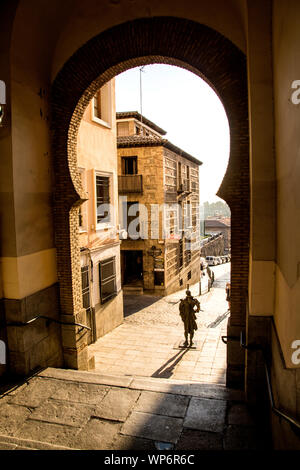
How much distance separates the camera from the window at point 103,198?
12599mm

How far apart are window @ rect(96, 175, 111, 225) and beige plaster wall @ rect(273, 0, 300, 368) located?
28.0 feet

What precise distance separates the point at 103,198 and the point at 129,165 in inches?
335

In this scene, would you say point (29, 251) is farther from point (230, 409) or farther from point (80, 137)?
point (80, 137)

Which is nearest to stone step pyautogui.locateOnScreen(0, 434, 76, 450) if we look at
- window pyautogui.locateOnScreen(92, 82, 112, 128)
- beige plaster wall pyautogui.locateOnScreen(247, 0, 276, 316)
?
beige plaster wall pyautogui.locateOnScreen(247, 0, 276, 316)

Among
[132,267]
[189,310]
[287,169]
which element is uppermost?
[287,169]

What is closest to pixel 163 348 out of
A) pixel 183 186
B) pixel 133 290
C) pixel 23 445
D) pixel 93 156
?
pixel 23 445

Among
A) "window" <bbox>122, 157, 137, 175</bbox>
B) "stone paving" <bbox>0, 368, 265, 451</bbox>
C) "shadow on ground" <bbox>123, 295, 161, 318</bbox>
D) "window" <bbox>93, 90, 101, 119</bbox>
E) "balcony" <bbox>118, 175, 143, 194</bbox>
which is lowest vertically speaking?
"shadow on ground" <bbox>123, 295, 161, 318</bbox>

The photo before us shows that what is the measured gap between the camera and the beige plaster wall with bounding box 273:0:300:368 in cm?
331

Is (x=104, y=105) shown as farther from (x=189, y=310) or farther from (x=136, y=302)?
(x=136, y=302)

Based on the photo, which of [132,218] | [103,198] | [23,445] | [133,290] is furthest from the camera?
[132,218]

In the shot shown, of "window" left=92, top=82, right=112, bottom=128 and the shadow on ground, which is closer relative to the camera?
"window" left=92, top=82, right=112, bottom=128

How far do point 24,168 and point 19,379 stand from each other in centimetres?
384

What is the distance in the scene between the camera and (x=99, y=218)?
12562 mm

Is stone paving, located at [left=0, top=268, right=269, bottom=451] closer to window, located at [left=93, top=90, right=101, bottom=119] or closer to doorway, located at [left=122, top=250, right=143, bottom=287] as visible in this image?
window, located at [left=93, top=90, right=101, bottom=119]
